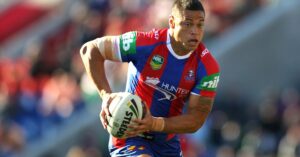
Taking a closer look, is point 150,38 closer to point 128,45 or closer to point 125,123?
point 128,45

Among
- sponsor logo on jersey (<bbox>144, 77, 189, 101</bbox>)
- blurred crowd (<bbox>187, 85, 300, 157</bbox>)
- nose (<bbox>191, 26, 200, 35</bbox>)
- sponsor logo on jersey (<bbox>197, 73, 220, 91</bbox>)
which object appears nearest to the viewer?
nose (<bbox>191, 26, 200, 35</bbox>)

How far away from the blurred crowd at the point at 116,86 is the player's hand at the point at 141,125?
19.6ft

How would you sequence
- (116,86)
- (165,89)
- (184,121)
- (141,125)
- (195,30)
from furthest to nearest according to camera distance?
1. (116,86)
2. (165,89)
3. (184,121)
4. (195,30)
5. (141,125)

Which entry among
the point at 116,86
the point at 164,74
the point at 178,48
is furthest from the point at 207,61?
the point at 116,86

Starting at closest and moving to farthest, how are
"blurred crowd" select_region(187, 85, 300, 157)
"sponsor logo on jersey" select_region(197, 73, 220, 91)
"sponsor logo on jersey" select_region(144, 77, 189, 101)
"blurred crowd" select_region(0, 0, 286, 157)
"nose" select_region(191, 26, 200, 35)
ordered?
"nose" select_region(191, 26, 200, 35) → "sponsor logo on jersey" select_region(197, 73, 220, 91) → "sponsor logo on jersey" select_region(144, 77, 189, 101) → "blurred crowd" select_region(187, 85, 300, 157) → "blurred crowd" select_region(0, 0, 286, 157)

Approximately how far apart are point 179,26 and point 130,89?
894mm

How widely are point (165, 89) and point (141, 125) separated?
2.21ft

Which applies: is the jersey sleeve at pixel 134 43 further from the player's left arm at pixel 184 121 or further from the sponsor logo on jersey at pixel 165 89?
the player's left arm at pixel 184 121

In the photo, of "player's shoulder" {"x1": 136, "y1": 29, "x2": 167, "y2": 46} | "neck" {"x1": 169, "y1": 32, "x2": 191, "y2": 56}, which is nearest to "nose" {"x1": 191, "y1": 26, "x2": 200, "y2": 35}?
"neck" {"x1": 169, "y1": 32, "x2": 191, "y2": 56}

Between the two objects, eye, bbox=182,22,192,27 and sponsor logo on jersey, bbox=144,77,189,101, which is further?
sponsor logo on jersey, bbox=144,77,189,101

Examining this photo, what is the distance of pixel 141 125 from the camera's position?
867 cm

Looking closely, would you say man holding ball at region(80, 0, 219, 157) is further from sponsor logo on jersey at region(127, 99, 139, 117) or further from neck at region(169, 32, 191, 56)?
sponsor logo on jersey at region(127, 99, 139, 117)

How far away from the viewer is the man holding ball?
29.1 feet

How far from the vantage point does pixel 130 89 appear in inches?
372
